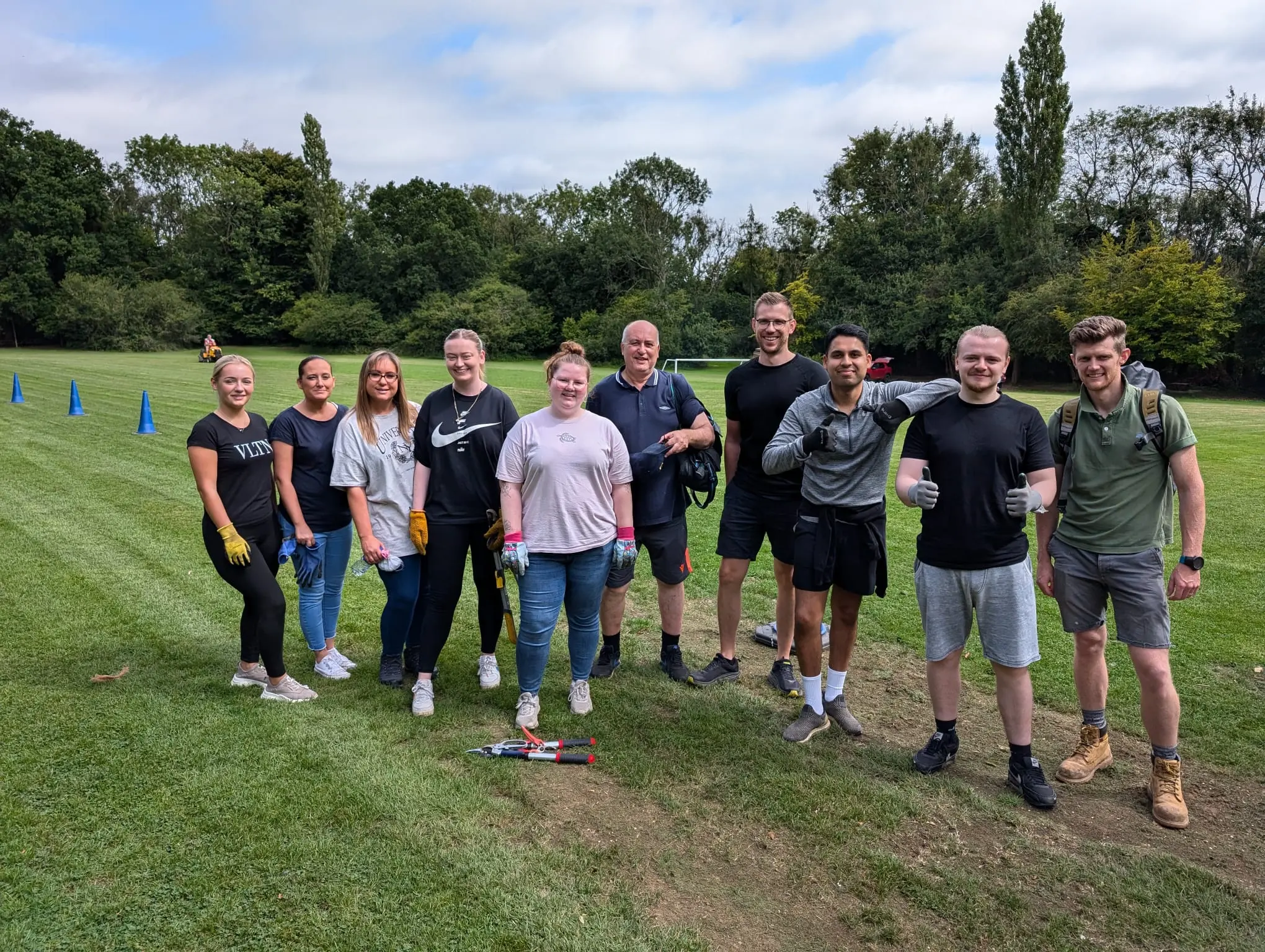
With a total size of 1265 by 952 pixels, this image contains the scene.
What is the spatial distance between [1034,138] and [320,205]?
46279 millimetres

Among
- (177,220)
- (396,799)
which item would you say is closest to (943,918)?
(396,799)

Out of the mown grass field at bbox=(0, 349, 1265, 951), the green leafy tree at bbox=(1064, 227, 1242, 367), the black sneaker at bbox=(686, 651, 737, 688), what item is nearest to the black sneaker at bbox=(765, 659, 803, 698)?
the mown grass field at bbox=(0, 349, 1265, 951)

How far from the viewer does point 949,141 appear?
49.8 meters

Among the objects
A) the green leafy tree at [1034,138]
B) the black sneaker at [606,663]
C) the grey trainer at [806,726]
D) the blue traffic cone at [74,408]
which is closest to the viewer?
the grey trainer at [806,726]

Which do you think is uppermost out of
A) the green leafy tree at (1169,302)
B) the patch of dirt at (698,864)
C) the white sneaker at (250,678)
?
the green leafy tree at (1169,302)

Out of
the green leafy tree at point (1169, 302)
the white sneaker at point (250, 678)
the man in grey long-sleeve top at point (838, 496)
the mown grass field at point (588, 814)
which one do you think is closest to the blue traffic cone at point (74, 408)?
the mown grass field at point (588, 814)

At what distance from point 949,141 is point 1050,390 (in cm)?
2316

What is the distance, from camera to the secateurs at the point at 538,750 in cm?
383

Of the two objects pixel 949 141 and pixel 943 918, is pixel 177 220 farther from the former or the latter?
pixel 943 918

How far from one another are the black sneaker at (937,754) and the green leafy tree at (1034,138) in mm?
40806

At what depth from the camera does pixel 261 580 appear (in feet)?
14.0

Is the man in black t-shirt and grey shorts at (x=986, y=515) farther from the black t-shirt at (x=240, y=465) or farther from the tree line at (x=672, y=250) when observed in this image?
the tree line at (x=672, y=250)

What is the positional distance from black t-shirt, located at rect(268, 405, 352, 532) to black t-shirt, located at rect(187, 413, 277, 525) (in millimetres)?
128

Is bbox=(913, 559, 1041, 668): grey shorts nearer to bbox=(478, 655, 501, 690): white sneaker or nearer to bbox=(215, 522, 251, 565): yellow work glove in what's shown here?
bbox=(478, 655, 501, 690): white sneaker
